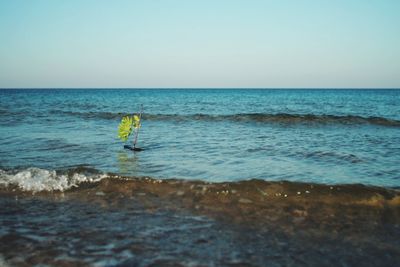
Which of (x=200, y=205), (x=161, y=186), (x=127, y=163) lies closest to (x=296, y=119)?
(x=127, y=163)

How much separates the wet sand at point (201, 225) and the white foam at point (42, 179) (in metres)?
0.29

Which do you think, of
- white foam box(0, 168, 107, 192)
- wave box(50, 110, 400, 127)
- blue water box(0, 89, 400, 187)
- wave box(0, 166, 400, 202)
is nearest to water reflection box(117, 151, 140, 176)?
blue water box(0, 89, 400, 187)

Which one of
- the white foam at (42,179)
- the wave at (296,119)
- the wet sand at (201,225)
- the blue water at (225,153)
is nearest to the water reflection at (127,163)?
the blue water at (225,153)

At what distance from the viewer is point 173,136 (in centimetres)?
1695

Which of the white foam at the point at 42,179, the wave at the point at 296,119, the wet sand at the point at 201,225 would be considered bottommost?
the wet sand at the point at 201,225

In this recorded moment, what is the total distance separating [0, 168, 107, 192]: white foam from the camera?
7.98m

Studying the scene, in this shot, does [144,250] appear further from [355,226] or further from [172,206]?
[355,226]

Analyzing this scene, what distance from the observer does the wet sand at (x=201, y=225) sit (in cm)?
464

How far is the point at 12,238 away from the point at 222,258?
3.29m

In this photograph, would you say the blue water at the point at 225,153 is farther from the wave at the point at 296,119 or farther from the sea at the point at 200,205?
the wave at the point at 296,119

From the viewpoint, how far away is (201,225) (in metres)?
5.82

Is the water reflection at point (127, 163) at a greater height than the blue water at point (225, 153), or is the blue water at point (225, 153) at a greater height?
the blue water at point (225, 153)

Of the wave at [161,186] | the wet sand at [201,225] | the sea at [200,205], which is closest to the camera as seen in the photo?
the wet sand at [201,225]

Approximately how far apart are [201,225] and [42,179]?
4.72 metres
